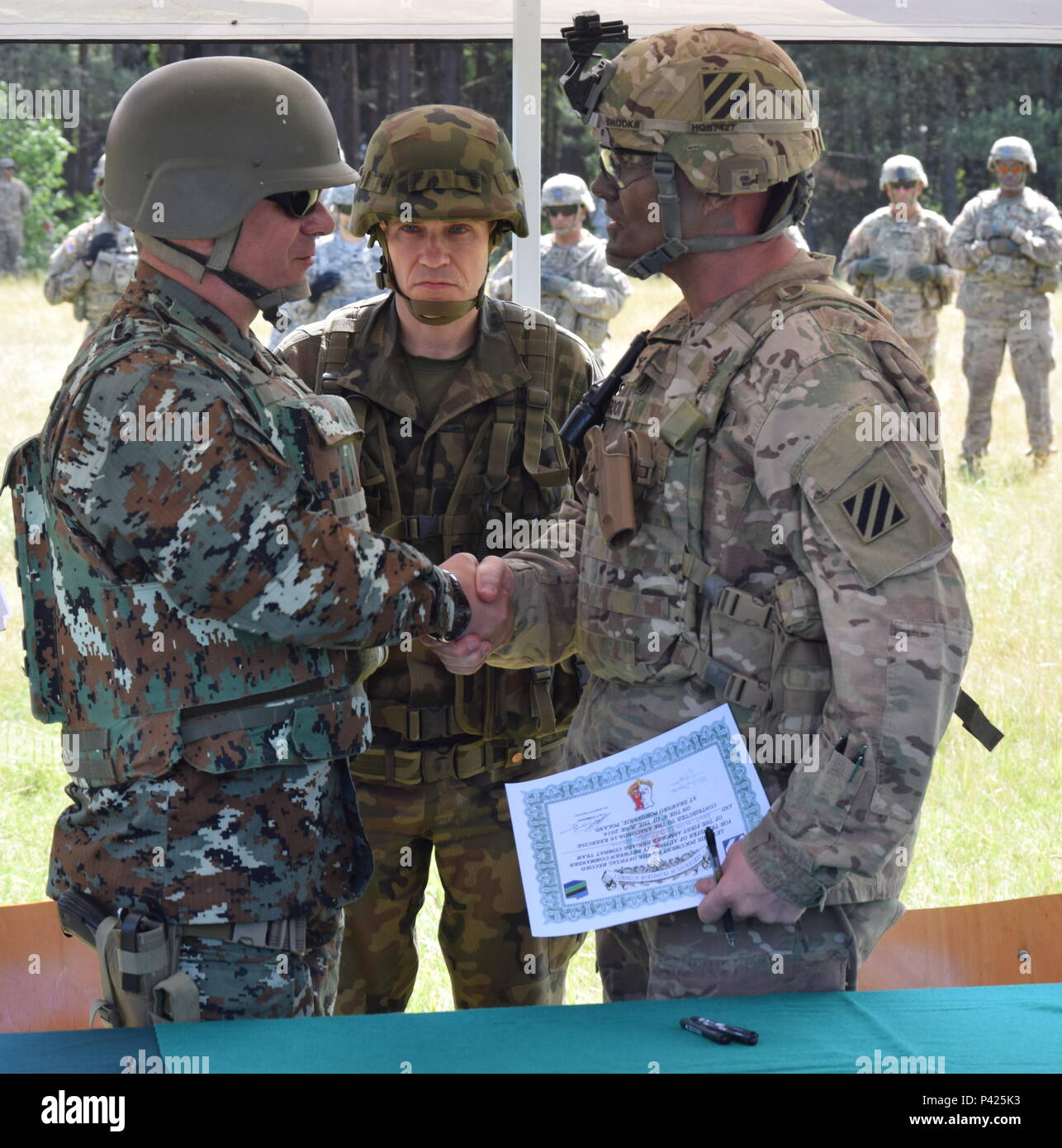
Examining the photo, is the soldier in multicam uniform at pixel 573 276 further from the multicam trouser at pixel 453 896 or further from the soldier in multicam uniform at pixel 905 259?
the multicam trouser at pixel 453 896

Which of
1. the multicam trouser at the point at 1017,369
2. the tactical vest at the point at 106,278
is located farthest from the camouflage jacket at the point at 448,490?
the multicam trouser at the point at 1017,369

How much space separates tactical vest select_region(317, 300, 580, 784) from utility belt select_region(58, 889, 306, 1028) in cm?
93

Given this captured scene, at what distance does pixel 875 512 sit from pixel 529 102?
2.11m

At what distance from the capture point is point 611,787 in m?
2.47

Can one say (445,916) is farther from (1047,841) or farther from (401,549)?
(1047,841)

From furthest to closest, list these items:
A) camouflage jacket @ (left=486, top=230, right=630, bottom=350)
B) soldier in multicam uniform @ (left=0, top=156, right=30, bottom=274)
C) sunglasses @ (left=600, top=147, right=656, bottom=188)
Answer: soldier in multicam uniform @ (left=0, top=156, right=30, bottom=274) < camouflage jacket @ (left=486, top=230, right=630, bottom=350) < sunglasses @ (left=600, top=147, right=656, bottom=188)

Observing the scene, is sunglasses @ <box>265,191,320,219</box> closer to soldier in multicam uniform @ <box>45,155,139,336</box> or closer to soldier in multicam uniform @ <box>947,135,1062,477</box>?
soldier in multicam uniform @ <box>45,155,139,336</box>

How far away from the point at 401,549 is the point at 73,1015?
1.69 m

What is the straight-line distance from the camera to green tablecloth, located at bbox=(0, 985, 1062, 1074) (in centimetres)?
205

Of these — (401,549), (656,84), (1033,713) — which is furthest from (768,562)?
(1033,713)

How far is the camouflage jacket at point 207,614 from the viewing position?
2.22 meters

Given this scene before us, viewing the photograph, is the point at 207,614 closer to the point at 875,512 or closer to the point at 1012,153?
the point at 875,512

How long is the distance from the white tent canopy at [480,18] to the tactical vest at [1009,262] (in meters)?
8.03

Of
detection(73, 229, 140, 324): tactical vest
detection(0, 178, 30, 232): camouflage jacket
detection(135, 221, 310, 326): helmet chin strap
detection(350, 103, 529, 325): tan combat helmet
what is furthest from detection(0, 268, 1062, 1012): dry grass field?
detection(0, 178, 30, 232): camouflage jacket
